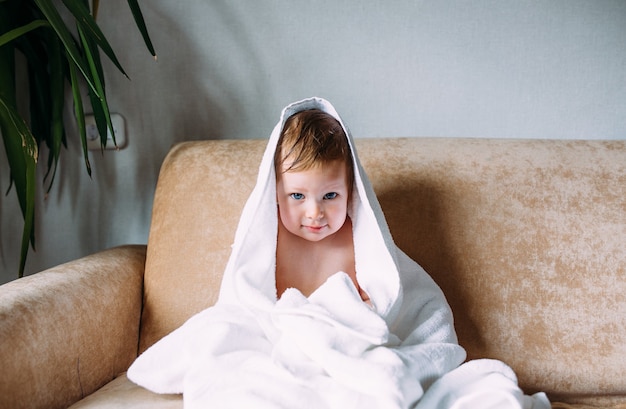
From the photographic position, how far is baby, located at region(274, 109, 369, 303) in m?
1.12

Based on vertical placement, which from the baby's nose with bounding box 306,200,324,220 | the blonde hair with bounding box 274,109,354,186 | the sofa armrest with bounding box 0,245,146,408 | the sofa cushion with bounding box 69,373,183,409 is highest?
the blonde hair with bounding box 274,109,354,186

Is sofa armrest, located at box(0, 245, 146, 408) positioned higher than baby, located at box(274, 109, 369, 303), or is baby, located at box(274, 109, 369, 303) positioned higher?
baby, located at box(274, 109, 369, 303)

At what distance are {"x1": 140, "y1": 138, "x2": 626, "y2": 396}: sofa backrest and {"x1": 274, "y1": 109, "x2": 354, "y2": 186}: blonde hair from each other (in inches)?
8.9

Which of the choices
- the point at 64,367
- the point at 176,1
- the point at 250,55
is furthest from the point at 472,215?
the point at 176,1

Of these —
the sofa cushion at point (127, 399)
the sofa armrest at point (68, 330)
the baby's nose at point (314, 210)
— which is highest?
the baby's nose at point (314, 210)

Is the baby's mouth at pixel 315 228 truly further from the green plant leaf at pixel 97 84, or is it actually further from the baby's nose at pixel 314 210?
the green plant leaf at pixel 97 84

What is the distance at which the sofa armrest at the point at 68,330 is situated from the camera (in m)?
1.02

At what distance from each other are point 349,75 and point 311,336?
34.1 inches

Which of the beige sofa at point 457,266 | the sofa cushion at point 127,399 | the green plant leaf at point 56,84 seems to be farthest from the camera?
the green plant leaf at point 56,84

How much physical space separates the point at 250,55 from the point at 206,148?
13.7 inches

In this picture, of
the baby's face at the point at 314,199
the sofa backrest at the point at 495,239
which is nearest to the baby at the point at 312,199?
the baby's face at the point at 314,199

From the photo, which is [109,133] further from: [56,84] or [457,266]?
[457,266]

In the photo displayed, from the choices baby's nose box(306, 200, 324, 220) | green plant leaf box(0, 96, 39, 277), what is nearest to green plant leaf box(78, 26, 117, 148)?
green plant leaf box(0, 96, 39, 277)

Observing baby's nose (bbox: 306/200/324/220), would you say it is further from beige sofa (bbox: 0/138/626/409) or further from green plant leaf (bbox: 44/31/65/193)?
green plant leaf (bbox: 44/31/65/193)
